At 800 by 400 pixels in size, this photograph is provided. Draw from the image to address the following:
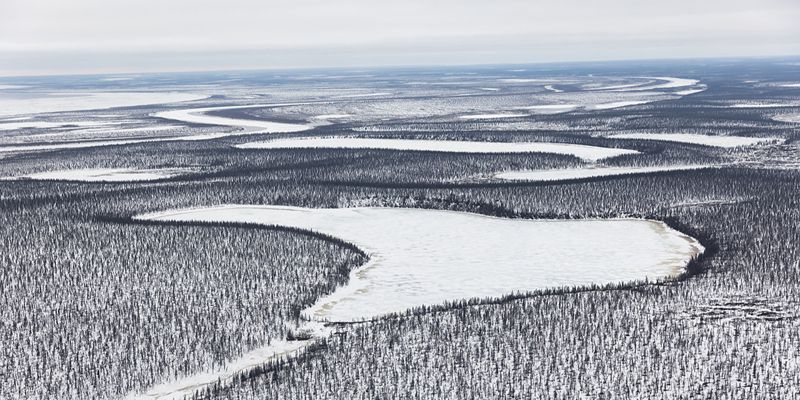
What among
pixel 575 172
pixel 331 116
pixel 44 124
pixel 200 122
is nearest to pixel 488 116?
pixel 331 116

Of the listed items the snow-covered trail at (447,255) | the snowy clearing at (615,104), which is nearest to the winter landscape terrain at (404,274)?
the snow-covered trail at (447,255)

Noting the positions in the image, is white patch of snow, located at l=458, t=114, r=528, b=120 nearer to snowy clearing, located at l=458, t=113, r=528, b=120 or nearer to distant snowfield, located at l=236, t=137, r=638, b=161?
snowy clearing, located at l=458, t=113, r=528, b=120

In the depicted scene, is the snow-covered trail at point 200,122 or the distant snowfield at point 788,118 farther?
the distant snowfield at point 788,118

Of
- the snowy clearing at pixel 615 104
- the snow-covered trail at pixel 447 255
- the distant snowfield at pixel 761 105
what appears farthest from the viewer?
the snowy clearing at pixel 615 104

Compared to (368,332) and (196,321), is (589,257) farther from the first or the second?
(196,321)

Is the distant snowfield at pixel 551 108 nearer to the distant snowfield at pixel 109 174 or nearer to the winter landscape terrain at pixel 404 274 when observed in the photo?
the winter landscape terrain at pixel 404 274

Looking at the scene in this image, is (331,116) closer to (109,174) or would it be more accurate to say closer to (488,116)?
(488,116)

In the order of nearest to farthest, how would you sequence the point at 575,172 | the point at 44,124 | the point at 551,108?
1. the point at 575,172
2. the point at 44,124
3. the point at 551,108
